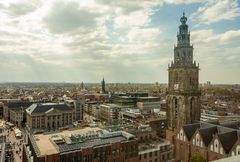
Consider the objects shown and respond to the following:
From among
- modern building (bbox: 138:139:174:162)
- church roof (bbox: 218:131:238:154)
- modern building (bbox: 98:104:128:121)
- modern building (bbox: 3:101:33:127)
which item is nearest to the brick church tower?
modern building (bbox: 138:139:174:162)

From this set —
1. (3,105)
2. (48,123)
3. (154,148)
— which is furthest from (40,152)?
(3,105)

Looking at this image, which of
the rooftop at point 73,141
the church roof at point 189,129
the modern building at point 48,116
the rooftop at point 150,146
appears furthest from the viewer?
the modern building at point 48,116

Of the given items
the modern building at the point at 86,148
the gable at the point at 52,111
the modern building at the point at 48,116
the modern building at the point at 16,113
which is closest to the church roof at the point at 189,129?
the modern building at the point at 86,148

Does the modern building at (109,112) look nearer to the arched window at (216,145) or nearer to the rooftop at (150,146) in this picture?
the rooftop at (150,146)

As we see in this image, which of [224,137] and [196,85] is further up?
[196,85]

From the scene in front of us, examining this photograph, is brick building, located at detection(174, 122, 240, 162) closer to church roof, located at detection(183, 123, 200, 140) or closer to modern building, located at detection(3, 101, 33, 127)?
church roof, located at detection(183, 123, 200, 140)

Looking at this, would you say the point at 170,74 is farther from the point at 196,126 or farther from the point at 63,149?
the point at 63,149

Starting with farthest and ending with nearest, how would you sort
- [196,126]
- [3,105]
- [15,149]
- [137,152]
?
[3,105] → [15,149] → [196,126] → [137,152]
